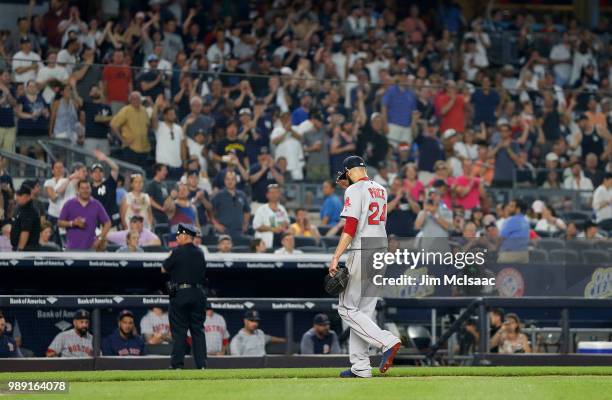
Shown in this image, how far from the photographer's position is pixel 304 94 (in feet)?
61.3

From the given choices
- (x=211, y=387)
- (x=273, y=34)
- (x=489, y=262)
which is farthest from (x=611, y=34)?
(x=211, y=387)

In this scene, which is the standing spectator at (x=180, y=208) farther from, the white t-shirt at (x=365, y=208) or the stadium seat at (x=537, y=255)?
the white t-shirt at (x=365, y=208)

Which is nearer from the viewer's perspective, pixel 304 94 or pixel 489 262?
pixel 489 262

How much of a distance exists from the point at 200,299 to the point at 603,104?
8.44m

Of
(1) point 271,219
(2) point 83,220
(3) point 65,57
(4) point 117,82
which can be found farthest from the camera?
(3) point 65,57

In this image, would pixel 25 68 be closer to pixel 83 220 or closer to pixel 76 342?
pixel 83 220

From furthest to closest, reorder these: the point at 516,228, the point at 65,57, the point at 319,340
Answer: the point at 65,57
the point at 516,228
the point at 319,340

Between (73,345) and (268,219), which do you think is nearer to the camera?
(73,345)

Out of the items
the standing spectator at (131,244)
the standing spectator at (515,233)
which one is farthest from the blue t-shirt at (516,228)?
the standing spectator at (131,244)

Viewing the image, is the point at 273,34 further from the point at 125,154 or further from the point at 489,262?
the point at 489,262

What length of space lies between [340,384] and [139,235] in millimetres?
6178

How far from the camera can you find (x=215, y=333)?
610 inches

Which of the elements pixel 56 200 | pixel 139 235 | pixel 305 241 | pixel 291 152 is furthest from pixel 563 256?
pixel 56 200

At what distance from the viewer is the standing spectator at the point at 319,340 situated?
1543cm
